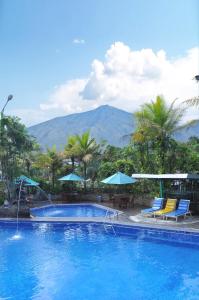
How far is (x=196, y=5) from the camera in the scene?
4391 millimetres

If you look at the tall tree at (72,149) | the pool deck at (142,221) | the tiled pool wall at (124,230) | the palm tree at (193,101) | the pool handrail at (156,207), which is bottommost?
the tiled pool wall at (124,230)

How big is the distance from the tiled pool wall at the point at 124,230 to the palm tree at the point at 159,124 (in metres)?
5.53

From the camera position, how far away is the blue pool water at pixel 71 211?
16.6 metres

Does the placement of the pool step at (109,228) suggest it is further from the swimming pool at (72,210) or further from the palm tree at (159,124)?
the palm tree at (159,124)

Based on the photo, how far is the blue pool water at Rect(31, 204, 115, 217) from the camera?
654 inches

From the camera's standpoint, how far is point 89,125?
524 feet

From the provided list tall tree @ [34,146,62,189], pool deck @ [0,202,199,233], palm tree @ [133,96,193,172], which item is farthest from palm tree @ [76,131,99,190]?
pool deck @ [0,202,199,233]

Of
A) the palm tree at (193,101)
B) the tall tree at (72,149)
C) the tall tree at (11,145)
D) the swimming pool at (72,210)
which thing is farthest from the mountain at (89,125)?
the palm tree at (193,101)

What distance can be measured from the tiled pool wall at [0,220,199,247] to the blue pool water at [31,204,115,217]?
2.47 metres

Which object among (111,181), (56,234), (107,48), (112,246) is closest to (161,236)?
(112,246)

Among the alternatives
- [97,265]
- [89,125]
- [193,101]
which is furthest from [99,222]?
[89,125]

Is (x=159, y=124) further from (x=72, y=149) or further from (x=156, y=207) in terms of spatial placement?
(x=72, y=149)

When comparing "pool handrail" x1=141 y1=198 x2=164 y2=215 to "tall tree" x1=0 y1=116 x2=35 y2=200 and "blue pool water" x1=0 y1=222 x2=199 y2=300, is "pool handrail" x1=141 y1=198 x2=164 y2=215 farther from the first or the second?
"tall tree" x1=0 y1=116 x2=35 y2=200

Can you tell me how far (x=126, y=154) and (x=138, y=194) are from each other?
351 cm
